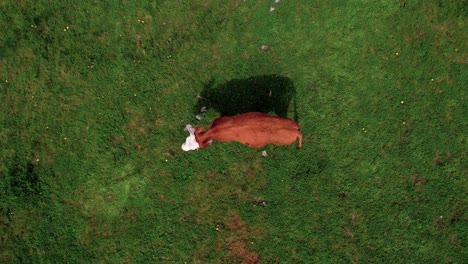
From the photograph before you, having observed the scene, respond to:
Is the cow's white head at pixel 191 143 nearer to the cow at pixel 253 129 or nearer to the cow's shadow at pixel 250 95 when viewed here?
the cow at pixel 253 129

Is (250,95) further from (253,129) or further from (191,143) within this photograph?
(191,143)

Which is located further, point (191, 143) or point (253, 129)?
point (191, 143)

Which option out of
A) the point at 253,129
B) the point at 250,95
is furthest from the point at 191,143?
the point at 250,95

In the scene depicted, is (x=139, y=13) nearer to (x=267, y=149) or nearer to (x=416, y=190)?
(x=267, y=149)

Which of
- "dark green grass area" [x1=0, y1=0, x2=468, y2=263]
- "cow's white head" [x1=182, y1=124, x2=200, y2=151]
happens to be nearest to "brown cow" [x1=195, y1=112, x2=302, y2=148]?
"cow's white head" [x1=182, y1=124, x2=200, y2=151]

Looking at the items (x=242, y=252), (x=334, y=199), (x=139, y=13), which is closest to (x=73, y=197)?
(x=242, y=252)

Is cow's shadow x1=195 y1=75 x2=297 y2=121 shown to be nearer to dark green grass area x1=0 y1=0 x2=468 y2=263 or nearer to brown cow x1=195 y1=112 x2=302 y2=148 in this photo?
dark green grass area x1=0 y1=0 x2=468 y2=263
